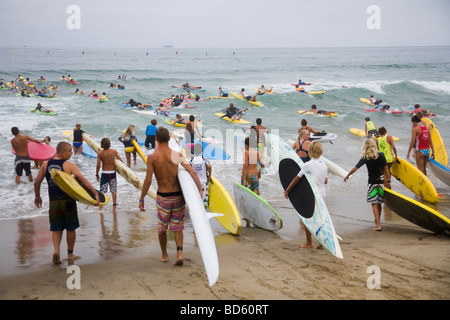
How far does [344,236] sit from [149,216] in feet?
11.8

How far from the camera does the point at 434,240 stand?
546 cm

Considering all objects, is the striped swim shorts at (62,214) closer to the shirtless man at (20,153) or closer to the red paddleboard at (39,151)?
the shirtless man at (20,153)

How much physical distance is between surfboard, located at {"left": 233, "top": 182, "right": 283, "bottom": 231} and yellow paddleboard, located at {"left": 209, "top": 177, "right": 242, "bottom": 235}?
1.25ft

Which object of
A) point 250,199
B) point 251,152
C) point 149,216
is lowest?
point 149,216

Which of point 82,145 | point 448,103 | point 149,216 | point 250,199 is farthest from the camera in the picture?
point 448,103

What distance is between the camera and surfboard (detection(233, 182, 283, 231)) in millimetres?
6160

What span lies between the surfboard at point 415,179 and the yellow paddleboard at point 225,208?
3.96 m

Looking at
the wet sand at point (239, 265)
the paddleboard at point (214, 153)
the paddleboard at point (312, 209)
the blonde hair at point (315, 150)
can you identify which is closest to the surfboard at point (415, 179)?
the wet sand at point (239, 265)

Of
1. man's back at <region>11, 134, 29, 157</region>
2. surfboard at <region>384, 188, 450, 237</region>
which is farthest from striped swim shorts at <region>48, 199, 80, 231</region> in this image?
man's back at <region>11, 134, 29, 157</region>

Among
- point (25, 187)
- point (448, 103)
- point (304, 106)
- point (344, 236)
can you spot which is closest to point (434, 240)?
point (344, 236)

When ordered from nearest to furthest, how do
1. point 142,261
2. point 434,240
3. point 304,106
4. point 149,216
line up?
1. point 142,261
2. point 434,240
3. point 149,216
4. point 304,106

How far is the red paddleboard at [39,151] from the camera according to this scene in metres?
10.0

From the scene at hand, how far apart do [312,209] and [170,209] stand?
1.92 m
